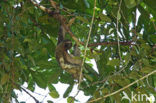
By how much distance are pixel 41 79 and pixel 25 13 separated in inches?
22.9

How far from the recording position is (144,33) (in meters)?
1.74

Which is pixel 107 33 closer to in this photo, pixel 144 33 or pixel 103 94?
pixel 144 33

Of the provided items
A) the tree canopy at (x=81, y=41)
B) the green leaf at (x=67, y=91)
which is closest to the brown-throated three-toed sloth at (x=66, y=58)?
the tree canopy at (x=81, y=41)

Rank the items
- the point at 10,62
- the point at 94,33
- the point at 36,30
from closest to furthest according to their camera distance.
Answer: the point at 10,62 < the point at 36,30 < the point at 94,33

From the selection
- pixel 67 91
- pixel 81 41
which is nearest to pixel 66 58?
pixel 81 41

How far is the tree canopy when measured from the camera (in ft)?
4.23

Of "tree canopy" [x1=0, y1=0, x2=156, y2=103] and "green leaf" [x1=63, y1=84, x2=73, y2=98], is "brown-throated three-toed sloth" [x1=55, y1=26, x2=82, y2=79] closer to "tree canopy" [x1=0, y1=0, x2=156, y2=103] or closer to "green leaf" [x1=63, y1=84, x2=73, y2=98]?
"tree canopy" [x1=0, y1=0, x2=156, y2=103]

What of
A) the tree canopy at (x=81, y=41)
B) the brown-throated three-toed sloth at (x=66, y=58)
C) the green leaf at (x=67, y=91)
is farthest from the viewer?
the green leaf at (x=67, y=91)

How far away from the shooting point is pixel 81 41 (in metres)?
1.46

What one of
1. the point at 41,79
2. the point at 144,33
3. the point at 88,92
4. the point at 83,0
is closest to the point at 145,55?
the point at 144,33

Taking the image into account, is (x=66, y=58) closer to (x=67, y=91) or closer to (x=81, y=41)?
(x=81, y=41)

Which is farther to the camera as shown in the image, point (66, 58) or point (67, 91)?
point (67, 91)

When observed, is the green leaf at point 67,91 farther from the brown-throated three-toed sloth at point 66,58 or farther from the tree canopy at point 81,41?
the brown-throated three-toed sloth at point 66,58

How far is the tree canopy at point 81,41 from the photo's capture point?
129cm
